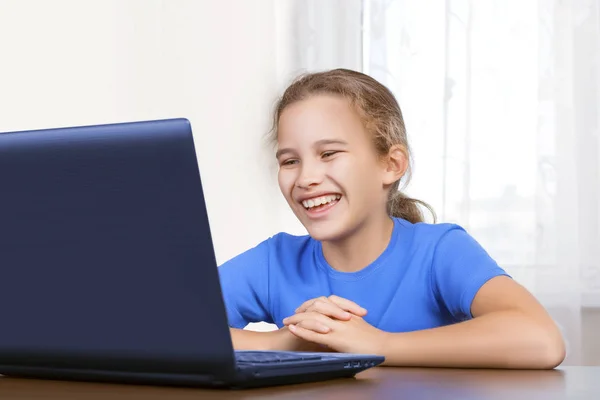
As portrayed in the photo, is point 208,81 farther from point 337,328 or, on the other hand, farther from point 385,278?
point 337,328

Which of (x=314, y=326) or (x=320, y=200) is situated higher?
(x=320, y=200)

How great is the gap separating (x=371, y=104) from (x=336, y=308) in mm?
576

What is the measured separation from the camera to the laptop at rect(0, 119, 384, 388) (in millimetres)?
587

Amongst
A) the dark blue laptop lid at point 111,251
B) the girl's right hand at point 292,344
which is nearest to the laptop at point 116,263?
the dark blue laptop lid at point 111,251

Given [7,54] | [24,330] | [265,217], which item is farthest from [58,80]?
[24,330]

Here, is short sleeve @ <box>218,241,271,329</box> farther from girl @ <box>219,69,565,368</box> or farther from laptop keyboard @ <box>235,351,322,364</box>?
laptop keyboard @ <box>235,351,322,364</box>

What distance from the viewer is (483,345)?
0.97 meters

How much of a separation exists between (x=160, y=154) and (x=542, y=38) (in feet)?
7.15

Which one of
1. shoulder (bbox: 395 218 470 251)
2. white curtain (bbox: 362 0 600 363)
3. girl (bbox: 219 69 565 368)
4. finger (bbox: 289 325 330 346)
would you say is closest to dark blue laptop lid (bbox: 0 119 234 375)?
finger (bbox: 289 325 330 346)

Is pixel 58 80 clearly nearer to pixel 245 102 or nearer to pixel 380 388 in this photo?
pixel 245 102

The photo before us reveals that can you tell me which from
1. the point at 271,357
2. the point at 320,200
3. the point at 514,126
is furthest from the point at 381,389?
the point at 514,126

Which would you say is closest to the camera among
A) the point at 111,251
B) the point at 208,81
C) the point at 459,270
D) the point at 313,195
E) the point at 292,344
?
the point at 111,251

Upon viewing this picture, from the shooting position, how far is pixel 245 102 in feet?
9.45

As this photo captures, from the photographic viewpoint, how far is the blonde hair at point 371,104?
148cm
